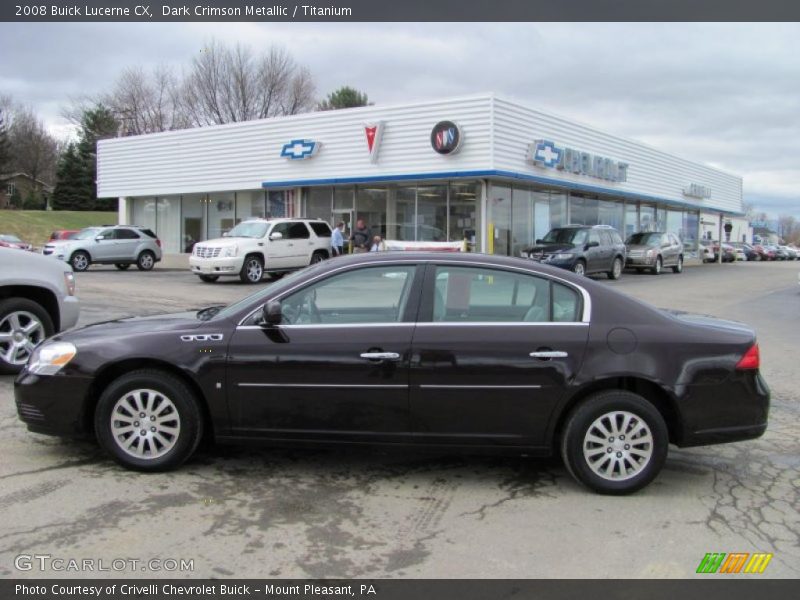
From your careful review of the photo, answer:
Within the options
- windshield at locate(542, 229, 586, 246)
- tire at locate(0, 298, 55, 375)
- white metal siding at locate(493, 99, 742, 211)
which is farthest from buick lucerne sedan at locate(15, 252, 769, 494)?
white metal siding at locate(493, 99, 742, 211)

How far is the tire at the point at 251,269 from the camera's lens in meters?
20.3

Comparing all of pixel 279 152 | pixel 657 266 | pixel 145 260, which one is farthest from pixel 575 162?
pixel 145 260

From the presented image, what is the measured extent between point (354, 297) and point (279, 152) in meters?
24.7

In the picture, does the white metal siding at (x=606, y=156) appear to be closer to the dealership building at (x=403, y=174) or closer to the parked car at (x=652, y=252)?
the dealership building at (x=403, y=174)

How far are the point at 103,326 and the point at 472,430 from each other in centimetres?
269

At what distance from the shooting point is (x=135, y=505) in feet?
13.5

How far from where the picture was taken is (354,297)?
4.88 metres

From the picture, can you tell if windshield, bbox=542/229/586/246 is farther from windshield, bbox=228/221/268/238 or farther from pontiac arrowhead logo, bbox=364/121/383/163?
windshield, bbox=228/221/268/238

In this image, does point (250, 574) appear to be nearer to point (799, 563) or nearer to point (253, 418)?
point (253, 418)

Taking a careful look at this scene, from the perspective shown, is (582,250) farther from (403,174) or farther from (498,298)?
(498,298)

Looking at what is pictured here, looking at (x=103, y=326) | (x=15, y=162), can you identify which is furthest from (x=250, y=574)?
(x=15, y=162)

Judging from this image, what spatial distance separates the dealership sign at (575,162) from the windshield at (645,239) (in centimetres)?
294

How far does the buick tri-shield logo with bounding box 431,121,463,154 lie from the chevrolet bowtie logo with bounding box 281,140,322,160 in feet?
18.1

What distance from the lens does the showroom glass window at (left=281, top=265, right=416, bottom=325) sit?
15.1ft
